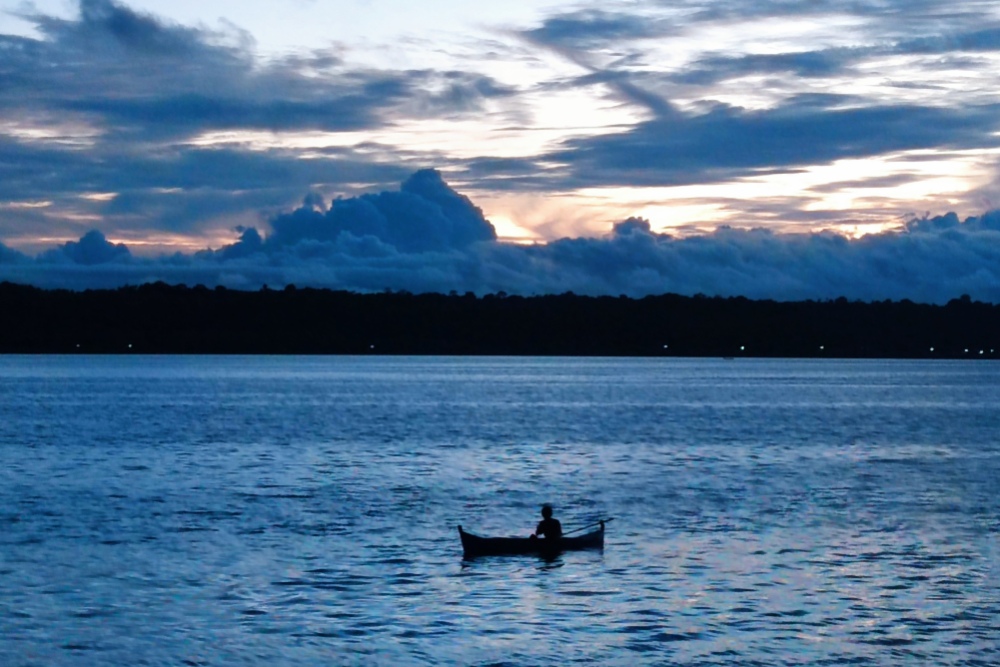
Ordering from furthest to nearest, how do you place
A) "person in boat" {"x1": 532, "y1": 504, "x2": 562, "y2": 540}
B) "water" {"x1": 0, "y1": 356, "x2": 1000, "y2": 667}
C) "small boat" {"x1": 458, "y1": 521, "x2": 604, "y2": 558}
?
"person in boat" {"x1": 532, "y1": 504, "x2": 562, "y2": 540} < "small boat" {"x1": 458, "y1": 521, "x2": 604, "y2": 558} < "water" {"x1": 0, "y1": 356, "x2": 1000, "y2": 667}

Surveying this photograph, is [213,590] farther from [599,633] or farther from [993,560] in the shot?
[993,560]

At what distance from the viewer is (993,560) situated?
1332 inches

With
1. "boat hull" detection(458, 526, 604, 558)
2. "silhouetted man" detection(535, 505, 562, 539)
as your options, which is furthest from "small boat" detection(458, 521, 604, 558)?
"silhouetted man" detection(535, 505, 562, 539)

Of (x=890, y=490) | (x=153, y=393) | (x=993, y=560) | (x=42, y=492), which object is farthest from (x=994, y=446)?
(x=153, y=393)

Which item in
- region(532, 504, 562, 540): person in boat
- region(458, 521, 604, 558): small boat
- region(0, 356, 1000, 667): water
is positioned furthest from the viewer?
region(532, 504, 562, 540): person in boat

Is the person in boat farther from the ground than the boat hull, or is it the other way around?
the person in boat

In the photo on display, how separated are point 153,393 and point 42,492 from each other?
350 ft

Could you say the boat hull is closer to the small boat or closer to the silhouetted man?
the small boat

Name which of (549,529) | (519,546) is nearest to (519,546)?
(519,546)

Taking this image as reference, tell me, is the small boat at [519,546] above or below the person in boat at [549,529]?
below

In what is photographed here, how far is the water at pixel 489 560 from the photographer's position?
24.9 metres

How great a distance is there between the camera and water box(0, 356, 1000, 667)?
81.8ft

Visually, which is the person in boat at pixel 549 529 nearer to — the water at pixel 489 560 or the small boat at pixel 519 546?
the small boat at pixel 519 546

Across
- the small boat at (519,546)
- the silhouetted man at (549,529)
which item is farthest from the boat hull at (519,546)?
the silhouetted man at (549,529)
